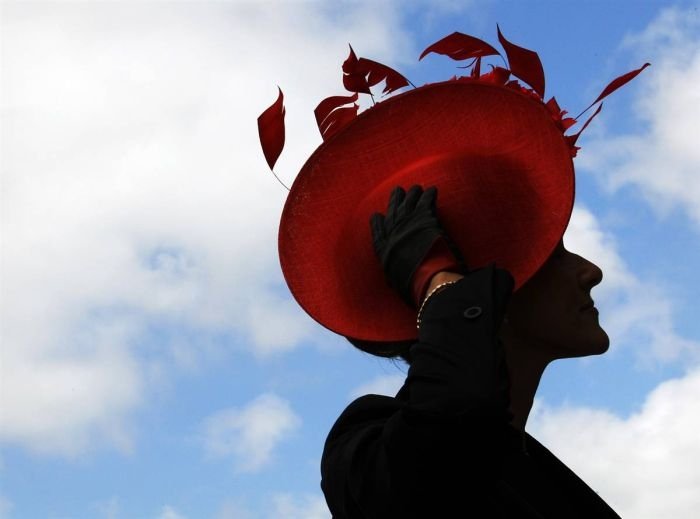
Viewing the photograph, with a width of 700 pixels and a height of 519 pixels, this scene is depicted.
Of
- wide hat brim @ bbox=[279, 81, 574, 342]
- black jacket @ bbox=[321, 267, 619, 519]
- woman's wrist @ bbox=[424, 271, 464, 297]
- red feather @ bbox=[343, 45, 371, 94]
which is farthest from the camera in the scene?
red feather @ bbox=[343, 45, 371, 94]

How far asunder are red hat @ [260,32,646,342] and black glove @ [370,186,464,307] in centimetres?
11

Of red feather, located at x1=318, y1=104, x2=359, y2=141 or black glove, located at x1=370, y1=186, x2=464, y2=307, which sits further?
red feather, located at x1=318, y1=104, x2=359, y2=141

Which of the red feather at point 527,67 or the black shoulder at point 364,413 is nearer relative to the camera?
the black shoulder at point 364,413

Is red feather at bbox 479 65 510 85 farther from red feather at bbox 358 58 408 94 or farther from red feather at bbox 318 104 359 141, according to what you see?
red feather at bbox 318 104 359 141

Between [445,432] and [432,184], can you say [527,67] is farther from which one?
[445,432]

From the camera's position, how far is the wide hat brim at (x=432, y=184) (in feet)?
9.70

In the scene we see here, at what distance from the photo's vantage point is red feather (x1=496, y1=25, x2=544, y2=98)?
3277 mm

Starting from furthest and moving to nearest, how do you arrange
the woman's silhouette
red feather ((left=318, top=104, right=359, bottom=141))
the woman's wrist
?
red feather ((left=318, top=104, right=359, bottom=141)) < the woman's wrist < the woman's silhouette

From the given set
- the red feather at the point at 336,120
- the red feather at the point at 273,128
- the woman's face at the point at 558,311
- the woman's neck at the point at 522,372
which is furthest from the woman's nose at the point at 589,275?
Result: the red feather at the point at 273,128

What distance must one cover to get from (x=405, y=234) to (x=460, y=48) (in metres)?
0.94

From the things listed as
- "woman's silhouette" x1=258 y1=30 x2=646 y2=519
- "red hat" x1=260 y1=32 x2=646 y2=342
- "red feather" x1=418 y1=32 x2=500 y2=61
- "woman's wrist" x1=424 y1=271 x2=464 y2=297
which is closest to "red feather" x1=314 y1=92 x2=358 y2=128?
"woman's silhouette" x1=258 y1=30 x2=646 y2=519

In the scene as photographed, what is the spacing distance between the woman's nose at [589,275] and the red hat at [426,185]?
34cm

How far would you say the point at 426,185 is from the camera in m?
2.92

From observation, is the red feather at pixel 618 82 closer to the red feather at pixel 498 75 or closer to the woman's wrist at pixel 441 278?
the red feather at pixel 498 75
